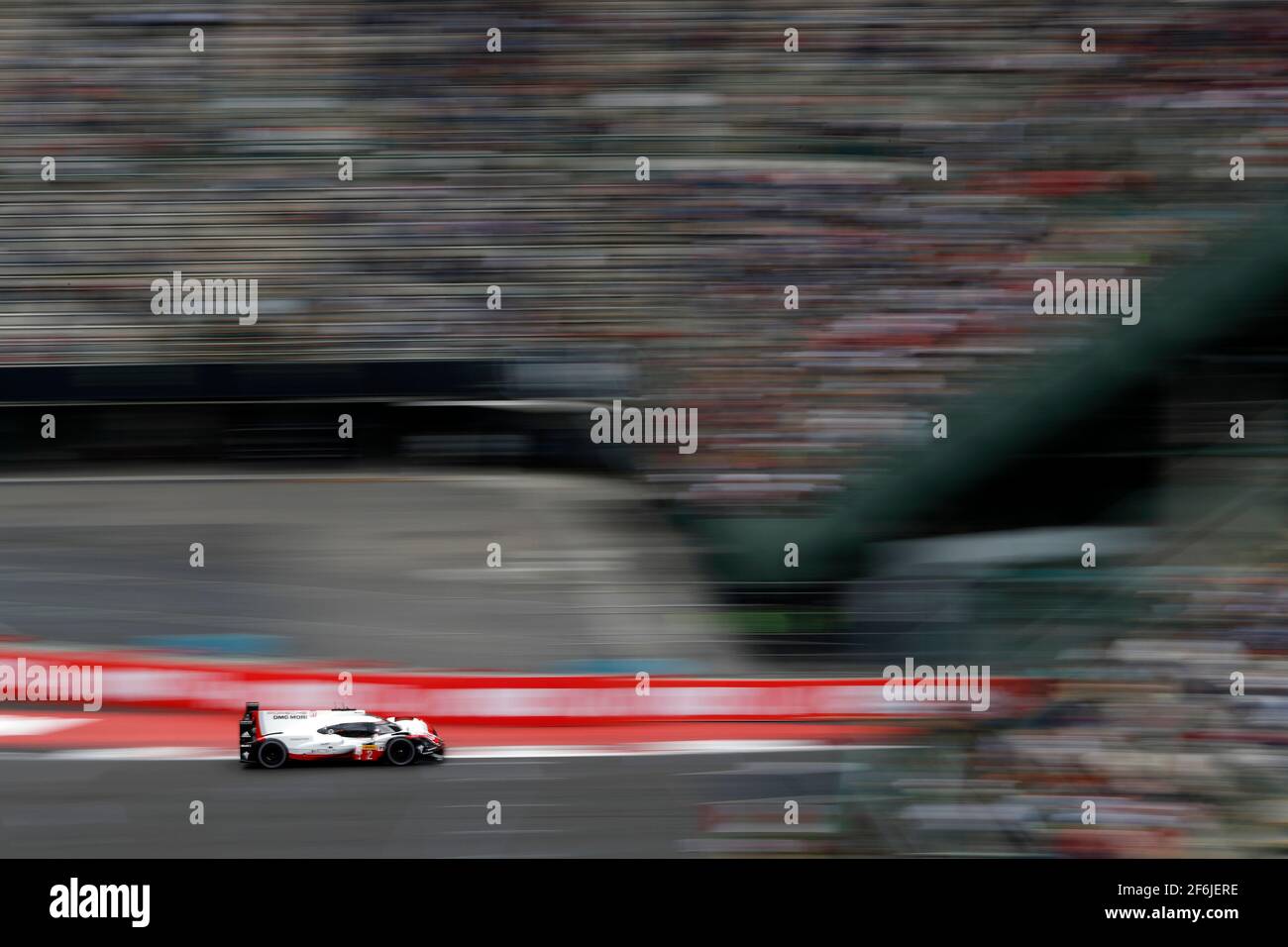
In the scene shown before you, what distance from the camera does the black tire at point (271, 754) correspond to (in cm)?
257

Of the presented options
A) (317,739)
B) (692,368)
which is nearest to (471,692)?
(317,739)

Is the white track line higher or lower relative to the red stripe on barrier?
lower

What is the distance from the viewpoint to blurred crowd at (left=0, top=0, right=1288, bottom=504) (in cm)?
397

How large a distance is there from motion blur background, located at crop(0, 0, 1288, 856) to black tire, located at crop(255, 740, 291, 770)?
0.21m

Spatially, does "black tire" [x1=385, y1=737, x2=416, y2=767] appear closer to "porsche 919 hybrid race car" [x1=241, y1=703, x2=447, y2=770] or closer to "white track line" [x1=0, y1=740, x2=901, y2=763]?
"porsche 919 hybrid race car" [x1=241, y1=703, x2=447, y2=770]

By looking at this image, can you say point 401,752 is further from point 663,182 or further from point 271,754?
point 663,182

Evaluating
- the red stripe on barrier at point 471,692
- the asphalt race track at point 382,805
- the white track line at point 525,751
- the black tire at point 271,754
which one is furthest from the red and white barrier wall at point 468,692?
the black tire at point 271,754

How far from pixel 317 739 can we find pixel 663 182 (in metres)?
2.83

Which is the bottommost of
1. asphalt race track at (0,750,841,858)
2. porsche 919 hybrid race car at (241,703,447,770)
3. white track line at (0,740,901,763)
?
asphalt race track at (0,750,841,858)

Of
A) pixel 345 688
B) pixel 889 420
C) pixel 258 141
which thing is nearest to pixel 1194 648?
pixel 889 420

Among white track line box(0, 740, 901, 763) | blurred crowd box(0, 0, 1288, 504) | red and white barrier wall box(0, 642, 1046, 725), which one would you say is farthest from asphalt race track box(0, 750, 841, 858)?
blurred crowd box(0, 0, 1288, 504)

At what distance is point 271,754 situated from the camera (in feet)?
8.46

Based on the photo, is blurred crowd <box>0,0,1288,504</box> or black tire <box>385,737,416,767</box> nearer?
black tire <box>385,737,416,767</box>
